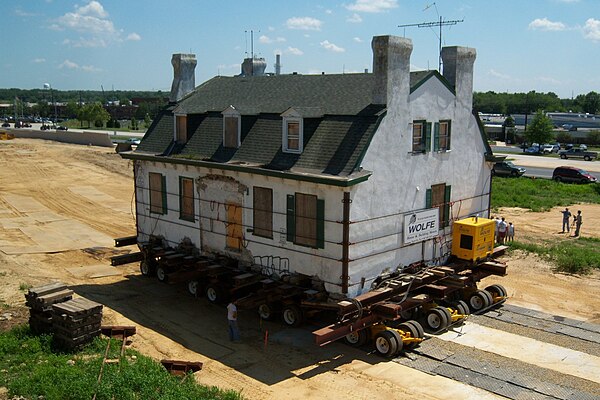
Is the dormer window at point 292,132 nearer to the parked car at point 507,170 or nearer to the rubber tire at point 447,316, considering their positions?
the rubber tire at point 447,316

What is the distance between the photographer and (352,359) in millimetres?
16641

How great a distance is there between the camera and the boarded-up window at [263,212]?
19531mm

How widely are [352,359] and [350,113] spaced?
23.5 feet

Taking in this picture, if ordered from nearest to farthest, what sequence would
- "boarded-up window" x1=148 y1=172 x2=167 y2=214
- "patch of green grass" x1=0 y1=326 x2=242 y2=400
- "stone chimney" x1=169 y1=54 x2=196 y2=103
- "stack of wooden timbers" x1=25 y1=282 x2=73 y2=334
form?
"patch of green grass" x1=0 y1=326 x2=242 y2=400
"stack of wooden timbers" x1=25 y1=282 x2=73 y2=334
"boarded-up window" x1=148 y1=172 x2=167 y2=214
"stone chimney" x1=169 y1=54 x2=196 y2=103

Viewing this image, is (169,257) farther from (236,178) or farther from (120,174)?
(120,174)

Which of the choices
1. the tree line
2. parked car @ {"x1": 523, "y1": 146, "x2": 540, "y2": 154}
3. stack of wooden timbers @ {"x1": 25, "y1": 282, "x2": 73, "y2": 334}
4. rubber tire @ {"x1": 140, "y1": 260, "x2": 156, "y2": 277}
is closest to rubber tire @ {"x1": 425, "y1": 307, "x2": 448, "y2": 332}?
stack of wooden timbers @ {"x1": 25, "y1": 282, "x2": 73, "y2": 334}

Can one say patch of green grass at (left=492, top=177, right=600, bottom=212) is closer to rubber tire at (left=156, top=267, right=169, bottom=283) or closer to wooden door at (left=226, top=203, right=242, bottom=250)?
wooden door at (left=226, top=203, right=242, bottom=250)

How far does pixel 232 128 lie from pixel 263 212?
3.53 m

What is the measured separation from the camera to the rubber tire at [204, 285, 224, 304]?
20.6 metres

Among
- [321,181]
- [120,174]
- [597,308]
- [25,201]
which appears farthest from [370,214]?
[120,174]

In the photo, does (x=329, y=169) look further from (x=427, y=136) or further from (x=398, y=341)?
(x=398, y=341)

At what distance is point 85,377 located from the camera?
1402 centimetres

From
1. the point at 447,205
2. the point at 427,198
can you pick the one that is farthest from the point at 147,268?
the point at 447,205

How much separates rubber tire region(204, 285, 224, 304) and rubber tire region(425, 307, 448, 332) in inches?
268
